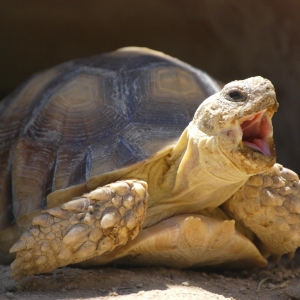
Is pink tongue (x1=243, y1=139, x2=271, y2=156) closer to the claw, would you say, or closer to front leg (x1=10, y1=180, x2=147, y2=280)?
front leg (x1=10, y1=180, x2=147, y2=280)

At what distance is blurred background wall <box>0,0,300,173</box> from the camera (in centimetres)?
521

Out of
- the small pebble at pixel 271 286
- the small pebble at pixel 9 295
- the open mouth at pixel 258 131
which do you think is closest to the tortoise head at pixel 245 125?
the open mouth at pixel 258 131

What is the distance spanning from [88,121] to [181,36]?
→ 2.63 meters

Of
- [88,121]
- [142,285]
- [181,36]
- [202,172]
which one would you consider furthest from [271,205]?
[181,36]

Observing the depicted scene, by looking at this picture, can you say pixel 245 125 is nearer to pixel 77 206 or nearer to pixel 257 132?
pixel 257 132

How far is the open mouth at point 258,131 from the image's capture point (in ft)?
9.73

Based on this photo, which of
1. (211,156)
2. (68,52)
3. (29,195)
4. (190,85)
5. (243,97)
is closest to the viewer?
(243,97)

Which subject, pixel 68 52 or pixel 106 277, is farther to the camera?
pixel 68 52

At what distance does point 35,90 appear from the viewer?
4.20 meters

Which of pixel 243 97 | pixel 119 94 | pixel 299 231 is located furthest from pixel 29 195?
pixel 299 231

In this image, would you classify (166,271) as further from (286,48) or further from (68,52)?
(68,52)

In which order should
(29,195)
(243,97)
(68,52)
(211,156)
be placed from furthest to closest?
1. (68,52)
2. (29,195)
3. (211,156)
4. (243,97)

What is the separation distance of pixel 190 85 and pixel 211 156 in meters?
0.94

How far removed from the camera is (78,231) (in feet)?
9.80
